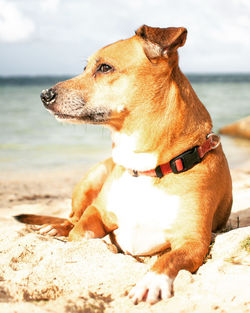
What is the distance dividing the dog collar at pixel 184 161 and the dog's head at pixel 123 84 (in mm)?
446

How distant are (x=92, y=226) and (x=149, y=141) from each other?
0.87 metres

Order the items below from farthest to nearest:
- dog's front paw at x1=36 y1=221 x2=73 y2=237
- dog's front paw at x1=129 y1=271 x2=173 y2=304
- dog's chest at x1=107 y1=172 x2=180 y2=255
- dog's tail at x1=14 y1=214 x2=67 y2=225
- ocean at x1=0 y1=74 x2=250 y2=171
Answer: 1. ocean at x1=0 y1=74 x2=250 y2=171
2. dog's tail at x1=14 y1=214 x2=67 y2=225
3. dog's front paw at x1=36 y1=221 x2=73 y2=237
4. dog's chest at x1=107 y1=172 x2=180 y2=255
5. dog's front paw at x1=129 y1=271 x2=173 y2=304

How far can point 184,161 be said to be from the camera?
3.12 meters

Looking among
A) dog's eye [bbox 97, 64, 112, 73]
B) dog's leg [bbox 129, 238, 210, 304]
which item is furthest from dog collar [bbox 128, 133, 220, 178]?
dog's eye [bbox 97, 64, 112, 73]

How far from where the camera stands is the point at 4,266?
2799 millimetres

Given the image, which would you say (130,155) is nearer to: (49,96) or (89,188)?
(49,96)

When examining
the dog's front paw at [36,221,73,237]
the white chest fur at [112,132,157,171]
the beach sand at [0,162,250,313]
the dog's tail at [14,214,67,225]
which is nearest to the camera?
the beach sand at [0,162,250,313]

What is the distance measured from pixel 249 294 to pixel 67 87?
6.91ft

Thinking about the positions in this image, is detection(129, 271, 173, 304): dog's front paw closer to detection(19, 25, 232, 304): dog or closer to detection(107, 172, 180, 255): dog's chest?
detection(19, 25, 232, 304): dog

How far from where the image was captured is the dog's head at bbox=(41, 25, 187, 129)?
3.24m

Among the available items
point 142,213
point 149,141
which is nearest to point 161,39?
point 149,141

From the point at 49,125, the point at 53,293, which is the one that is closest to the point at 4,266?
the point at 53,293

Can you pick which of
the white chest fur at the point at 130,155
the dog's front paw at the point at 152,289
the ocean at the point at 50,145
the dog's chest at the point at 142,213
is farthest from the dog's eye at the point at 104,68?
the ocean at the point at 50,145

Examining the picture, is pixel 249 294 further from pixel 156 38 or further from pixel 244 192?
pixel 244 192
